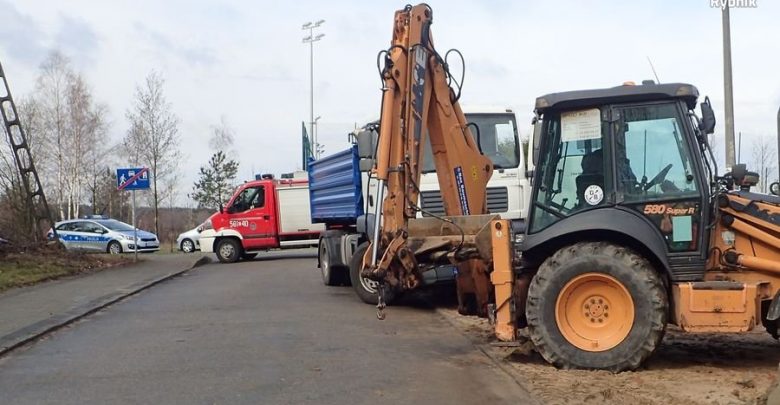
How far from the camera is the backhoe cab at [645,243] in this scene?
6926 millimetres

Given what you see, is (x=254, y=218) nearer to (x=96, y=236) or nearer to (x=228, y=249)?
(x=228, y=249)

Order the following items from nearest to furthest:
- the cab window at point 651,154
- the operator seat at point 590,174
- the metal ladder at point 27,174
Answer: the cab window at point 651,154 < the operator seat at point 590,174 < the metal ladder at point 27,174

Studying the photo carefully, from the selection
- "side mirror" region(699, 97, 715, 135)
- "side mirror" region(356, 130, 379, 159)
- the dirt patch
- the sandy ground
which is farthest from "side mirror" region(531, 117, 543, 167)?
the dirt patch

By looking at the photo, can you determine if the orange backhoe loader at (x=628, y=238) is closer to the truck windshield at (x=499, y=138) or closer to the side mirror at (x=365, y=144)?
the side mirror at (x=365, y=144)

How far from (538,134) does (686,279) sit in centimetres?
195

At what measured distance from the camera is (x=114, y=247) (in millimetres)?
30438

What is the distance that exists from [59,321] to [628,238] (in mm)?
7763

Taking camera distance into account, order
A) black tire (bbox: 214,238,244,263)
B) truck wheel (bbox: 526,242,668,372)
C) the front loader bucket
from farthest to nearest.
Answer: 1. black tire (bbox: 214,238,244,263)
2. the front loader bucket
3. truck wheel (bbox: 526,242,668,372)

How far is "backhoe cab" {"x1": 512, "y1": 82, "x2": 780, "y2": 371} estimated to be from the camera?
6.93 m

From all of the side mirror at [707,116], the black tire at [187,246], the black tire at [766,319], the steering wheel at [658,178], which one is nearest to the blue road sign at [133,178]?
the black tire at [187,246]

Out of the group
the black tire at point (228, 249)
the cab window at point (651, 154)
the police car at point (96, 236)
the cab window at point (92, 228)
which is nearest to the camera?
the cab window at point (651, 154)

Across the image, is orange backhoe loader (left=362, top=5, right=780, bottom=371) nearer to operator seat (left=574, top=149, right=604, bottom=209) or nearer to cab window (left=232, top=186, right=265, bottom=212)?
operator seat (left=574, top=149, right=604, bottom=209)

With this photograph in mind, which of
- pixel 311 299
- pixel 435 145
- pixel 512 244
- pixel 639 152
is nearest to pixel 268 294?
pixel 311 299

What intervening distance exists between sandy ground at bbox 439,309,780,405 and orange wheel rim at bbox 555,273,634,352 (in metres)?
0.31
